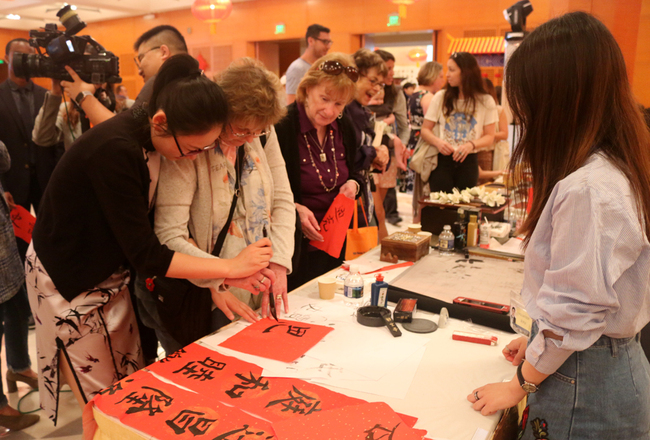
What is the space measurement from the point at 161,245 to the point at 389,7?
8705 millimetres

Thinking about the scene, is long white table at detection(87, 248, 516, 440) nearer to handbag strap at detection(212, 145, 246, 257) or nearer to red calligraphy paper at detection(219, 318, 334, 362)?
red calligraphy paper at detection(219, 318, 334, 362)

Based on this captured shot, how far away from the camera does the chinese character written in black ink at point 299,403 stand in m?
1.10

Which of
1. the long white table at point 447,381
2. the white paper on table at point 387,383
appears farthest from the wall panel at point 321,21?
the white paper on table at point 387,383

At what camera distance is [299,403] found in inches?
44.4

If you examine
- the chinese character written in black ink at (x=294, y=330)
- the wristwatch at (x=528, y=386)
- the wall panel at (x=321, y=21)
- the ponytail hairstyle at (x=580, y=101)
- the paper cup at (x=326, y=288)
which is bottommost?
the chinese character written in black ink at (x=294, y=330)

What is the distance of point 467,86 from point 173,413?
3.07m

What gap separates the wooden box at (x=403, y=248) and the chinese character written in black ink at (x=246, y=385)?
1.09 m

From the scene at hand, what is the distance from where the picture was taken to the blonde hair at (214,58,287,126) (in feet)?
4.84

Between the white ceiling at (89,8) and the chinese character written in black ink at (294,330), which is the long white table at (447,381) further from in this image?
the white ceiling at (89,8)

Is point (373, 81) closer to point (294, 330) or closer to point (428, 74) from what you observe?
point (294, 330)

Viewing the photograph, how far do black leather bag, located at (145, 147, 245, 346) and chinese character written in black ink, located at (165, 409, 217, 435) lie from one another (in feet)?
1.68

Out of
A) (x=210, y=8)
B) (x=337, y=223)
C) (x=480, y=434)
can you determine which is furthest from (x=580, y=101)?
(x=210, y=8)

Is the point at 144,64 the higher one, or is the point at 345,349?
the point at 144,64

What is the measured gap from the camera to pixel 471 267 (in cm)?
214
